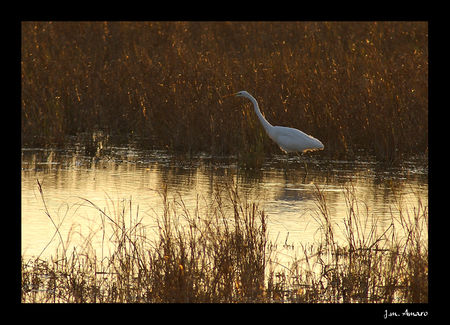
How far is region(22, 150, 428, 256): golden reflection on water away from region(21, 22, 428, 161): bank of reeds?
64 cm

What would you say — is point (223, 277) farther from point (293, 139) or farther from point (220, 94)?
point (220, 94)

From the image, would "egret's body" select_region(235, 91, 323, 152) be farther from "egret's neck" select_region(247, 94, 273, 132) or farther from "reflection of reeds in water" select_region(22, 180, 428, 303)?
"reflection of reeds in water" select_region(22, 180, 428, 303)

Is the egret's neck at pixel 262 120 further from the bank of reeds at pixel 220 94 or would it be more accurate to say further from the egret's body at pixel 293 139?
the bank of reeds at pixel 220 94

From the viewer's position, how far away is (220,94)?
1152 centimetres

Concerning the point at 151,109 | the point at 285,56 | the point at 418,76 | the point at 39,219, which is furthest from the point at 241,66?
the point at 39,219

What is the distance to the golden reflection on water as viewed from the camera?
6668 mm

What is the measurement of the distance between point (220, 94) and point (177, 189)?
133 inches

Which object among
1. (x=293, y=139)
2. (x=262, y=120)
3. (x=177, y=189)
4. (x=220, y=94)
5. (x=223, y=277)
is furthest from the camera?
(x=220, y=94)

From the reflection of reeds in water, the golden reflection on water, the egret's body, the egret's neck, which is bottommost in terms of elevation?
the reflection of reeds in water

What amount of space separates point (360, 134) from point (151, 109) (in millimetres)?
3037

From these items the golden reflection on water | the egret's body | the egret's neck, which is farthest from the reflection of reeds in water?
the egret's neck

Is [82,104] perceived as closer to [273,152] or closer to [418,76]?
[273,152]

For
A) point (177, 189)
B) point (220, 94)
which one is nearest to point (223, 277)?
point (177, 189)
